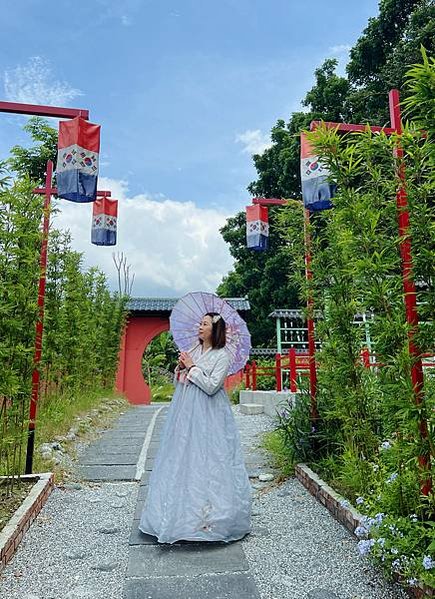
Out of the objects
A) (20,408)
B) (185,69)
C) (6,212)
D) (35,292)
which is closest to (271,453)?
(20,408)

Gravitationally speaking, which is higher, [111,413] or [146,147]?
[146,147]

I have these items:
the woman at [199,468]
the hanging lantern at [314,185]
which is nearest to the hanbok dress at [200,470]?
the woman at [199,468]

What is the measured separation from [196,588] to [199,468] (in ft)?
2.29

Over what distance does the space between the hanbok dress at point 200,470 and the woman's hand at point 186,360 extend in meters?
0.04

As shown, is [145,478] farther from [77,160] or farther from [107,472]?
[77,160]

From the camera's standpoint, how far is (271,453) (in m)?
5.20

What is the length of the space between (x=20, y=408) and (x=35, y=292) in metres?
0.98

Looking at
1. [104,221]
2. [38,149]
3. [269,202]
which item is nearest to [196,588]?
[269,202]

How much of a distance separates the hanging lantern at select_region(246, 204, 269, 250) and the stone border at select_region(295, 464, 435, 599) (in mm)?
3261

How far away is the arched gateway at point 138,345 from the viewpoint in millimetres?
12926

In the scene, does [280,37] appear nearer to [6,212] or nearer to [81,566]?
[6,212]

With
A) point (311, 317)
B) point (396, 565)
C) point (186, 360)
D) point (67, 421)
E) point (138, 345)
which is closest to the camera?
point (396, 565)

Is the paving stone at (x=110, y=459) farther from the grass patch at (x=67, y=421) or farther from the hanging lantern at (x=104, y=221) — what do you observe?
the hanging lantern at (x=104, y=221)

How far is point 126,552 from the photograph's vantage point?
274 centimetres
